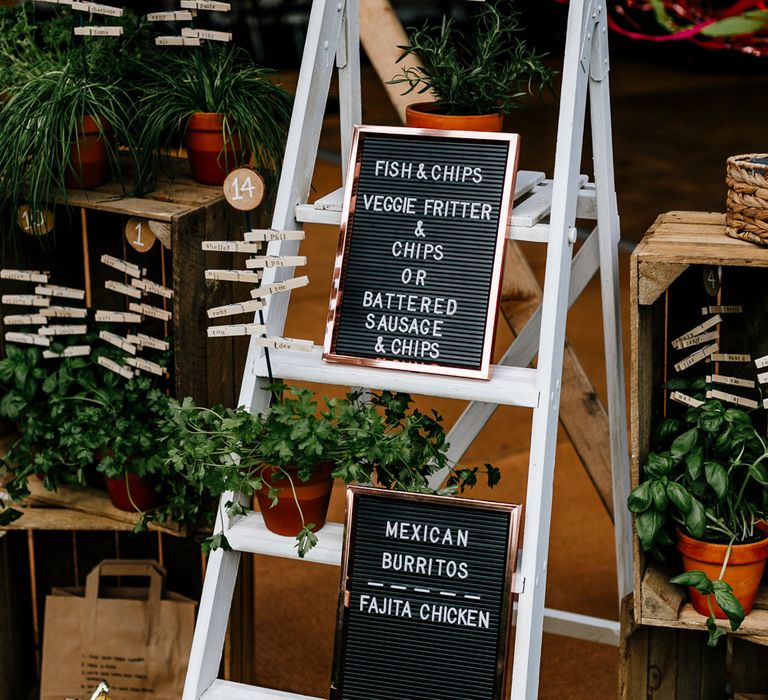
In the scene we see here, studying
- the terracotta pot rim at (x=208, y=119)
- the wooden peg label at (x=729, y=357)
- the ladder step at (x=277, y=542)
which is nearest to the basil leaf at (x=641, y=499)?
the wooden peg label at (x=729, y=357)

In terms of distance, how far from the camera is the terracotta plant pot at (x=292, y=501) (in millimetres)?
1784

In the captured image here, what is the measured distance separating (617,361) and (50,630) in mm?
1433

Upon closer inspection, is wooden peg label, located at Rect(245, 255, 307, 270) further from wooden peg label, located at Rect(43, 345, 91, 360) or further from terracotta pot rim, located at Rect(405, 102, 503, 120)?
wooden peg label, located at Rect(43, 345, 91, 360)

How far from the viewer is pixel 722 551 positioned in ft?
5.84

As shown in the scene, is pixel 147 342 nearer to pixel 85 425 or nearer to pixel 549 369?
pixel 85 425

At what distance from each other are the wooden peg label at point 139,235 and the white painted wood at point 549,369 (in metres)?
0.85

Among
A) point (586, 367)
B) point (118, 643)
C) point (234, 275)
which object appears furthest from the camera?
point (586, 367)

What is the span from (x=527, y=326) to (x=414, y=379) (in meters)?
0.51

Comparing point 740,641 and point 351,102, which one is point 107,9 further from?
point 740,641

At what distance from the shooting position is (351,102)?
6.96 feet

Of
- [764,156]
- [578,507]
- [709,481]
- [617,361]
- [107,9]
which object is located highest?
[107,9]

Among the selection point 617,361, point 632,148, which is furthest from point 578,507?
point 632,148

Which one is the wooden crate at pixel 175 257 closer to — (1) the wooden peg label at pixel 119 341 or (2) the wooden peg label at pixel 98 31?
(1) the wooden peg label at pixel 119 341

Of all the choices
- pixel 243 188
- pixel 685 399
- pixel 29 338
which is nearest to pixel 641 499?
pixel 685 399
